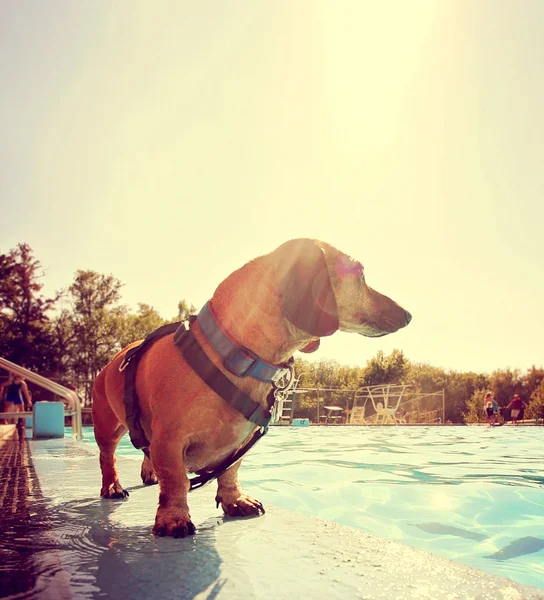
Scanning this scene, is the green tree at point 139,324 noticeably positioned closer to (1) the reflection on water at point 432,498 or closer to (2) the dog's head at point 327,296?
(1) the reflection on water at point 432,498

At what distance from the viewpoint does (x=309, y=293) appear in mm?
1766

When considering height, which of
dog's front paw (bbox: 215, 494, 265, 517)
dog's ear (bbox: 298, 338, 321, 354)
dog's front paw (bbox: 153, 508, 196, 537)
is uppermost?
dog's ear (bbox: 298, 338, 321, 354)

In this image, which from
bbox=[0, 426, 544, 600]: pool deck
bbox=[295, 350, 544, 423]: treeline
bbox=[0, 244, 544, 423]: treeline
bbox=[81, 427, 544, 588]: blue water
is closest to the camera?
bbox=[0, 426, 544, 600]: pool deck

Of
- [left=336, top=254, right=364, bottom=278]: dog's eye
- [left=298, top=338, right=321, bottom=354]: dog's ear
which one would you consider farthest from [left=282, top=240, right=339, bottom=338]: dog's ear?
[left=298, top=338, right=321, bottom=354]: dog's ear

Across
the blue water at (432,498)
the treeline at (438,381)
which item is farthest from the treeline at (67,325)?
the blue water at (432,498)

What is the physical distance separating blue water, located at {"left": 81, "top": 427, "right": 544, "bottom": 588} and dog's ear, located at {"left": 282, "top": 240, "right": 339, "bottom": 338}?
5.61 ft

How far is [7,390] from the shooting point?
1065 centimetres

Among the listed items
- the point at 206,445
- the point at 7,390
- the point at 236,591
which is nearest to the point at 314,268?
the point at 206,445

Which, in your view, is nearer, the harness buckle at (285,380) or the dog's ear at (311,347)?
the harness buckle at (285,380)

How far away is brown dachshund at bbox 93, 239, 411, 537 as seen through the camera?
1.78 metres

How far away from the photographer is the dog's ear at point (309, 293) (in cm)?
175

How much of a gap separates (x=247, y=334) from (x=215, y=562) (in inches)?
28.2

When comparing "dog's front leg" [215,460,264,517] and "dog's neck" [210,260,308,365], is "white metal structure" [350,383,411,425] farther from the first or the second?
"dog's neck" [210,260,308,365]

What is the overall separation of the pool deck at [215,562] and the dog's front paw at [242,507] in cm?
5
